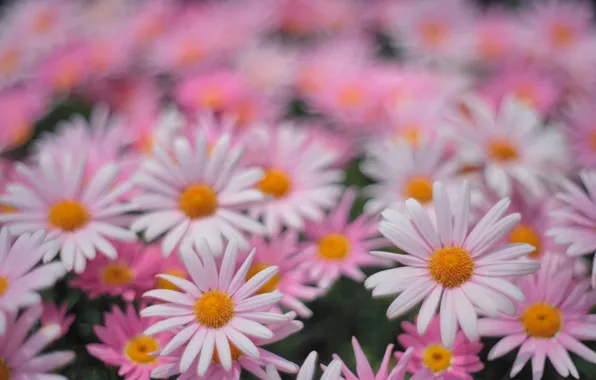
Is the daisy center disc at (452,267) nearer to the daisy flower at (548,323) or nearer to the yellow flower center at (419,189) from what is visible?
the daisy flower at (548,323)

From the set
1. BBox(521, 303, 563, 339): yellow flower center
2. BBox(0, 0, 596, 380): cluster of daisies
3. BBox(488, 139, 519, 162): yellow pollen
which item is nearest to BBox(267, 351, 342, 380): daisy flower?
BBox(0, 0, 596, 380): cluster of daisies

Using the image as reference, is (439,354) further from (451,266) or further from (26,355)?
(26,355)

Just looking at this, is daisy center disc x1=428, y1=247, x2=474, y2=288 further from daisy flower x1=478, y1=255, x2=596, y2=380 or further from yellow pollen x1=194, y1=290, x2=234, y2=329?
yellow pollen x1=194, y1=290, x2=234, y2=329

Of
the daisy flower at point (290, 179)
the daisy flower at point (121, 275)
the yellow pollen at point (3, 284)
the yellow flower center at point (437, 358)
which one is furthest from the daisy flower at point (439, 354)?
the yellow pollen at point (3, 284)

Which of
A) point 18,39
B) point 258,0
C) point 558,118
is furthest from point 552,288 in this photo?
point 18,39

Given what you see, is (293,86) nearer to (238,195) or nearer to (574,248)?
(238,195)
